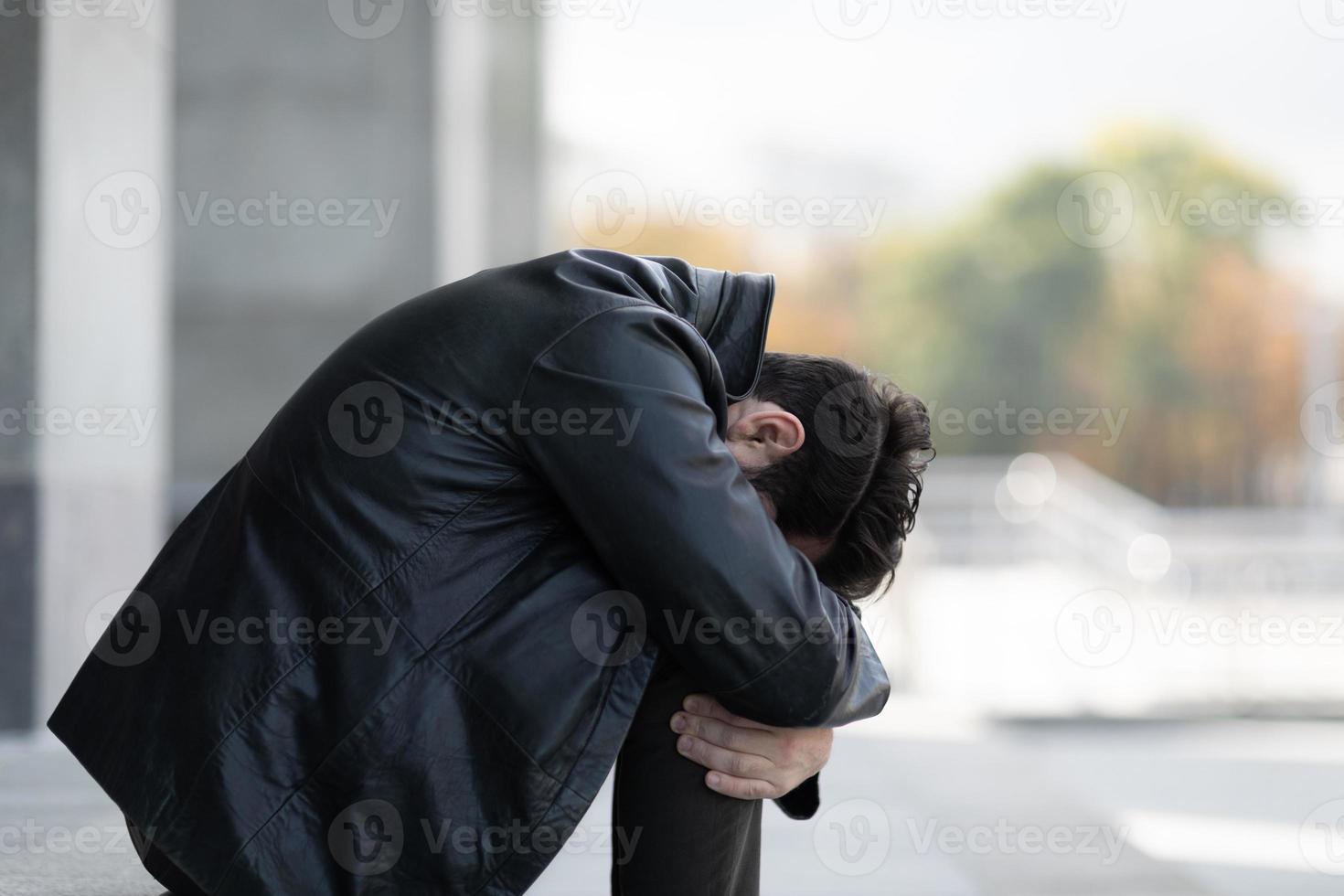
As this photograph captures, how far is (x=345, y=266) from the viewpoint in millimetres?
5953

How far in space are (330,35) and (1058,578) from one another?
246 inches

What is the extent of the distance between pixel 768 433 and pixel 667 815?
516 mm

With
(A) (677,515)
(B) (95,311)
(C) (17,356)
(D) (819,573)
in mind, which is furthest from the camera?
(B) (95,311)

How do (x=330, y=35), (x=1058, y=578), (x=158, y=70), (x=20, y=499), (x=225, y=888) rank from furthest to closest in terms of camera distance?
(x=1058, y=578) < (x=330, y=35) < (x=158, y=70) < (x=20, y=499) < (x=225, y=888)

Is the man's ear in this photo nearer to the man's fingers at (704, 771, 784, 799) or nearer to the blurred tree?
the man's fingers at (704, 771, 784, 799)

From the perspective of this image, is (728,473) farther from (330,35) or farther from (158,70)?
(330,35)

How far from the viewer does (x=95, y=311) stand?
381cm

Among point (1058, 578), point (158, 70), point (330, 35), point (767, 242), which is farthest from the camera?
point (767, 242)

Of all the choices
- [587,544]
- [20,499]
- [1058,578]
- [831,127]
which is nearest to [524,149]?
[1058,578]

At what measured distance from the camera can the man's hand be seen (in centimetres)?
158

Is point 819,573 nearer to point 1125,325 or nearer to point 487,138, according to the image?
point 487,138

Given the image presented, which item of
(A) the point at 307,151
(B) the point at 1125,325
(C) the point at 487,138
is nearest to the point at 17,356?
(A) the point at 307,151

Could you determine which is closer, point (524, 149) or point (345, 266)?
point (345, 266)

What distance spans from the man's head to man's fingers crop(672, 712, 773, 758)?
308mm
